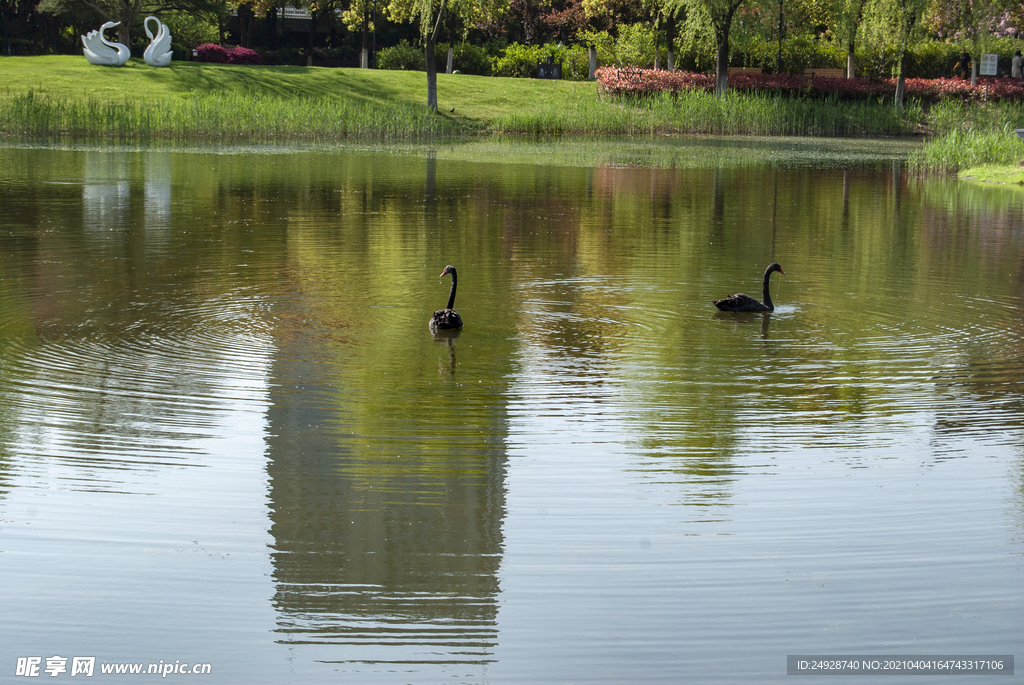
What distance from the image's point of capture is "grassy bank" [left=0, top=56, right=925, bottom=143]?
37.3m

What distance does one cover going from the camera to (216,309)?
1160 centimetres

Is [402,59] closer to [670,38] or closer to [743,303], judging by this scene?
[670,38]

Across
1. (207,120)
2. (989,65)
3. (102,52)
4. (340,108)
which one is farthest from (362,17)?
(989,65)

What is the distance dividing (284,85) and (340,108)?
756cm

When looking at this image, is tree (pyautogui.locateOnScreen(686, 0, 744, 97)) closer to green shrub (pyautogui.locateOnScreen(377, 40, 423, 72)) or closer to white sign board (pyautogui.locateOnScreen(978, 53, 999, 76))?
white sign board (pyautogui.locateOnScreen(978, 53, 999, 76))

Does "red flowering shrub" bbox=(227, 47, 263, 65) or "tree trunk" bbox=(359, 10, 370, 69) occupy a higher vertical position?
"tree trunk" bbox=(359, 10, 370, 69)

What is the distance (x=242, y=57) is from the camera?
181ft

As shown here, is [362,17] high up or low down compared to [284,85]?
up

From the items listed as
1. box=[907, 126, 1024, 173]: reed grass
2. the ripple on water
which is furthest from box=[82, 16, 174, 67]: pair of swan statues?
the ripple on water

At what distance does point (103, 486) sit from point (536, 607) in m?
3.00

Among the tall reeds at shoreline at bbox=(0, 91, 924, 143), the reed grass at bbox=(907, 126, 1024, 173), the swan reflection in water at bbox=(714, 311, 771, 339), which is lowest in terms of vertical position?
the swan reflection in water at bbox=(714, 311, 771, 339)

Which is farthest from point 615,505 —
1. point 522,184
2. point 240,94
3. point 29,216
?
point 240,94

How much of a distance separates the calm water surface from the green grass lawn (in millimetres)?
30084

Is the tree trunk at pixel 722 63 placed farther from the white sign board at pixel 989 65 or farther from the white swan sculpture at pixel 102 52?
the white swan sculpture at pixel 102 52
